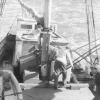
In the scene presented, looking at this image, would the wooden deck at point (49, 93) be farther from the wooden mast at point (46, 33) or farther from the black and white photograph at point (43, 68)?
the wooden mast at point (46, 33)

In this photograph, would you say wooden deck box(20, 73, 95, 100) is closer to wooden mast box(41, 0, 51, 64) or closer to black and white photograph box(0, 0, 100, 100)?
black and white photograph box(0, 0, 100, 100)

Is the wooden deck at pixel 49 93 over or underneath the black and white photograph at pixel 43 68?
underneath

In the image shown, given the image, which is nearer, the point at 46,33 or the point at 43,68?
the point at 46,33

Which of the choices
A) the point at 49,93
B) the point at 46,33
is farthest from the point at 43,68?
the point at 46,33

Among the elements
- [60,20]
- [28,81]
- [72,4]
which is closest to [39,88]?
[28,81]

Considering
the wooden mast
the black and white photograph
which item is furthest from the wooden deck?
the wooden mast

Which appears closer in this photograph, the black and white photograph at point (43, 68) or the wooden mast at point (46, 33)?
the black and white photograph at point (43, 68)

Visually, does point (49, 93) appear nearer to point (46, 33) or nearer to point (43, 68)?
point (43, 68)

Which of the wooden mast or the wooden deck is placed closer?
the wooden deck

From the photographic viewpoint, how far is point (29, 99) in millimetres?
7031

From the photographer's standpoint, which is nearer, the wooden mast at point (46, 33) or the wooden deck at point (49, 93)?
the wooden deck at point (49, 93)

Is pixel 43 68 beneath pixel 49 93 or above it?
above

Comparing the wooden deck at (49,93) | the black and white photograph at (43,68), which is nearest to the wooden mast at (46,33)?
the black and white photograph at (43,68)

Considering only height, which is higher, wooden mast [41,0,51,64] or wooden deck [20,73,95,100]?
wooden mast [41,0,51,64]
